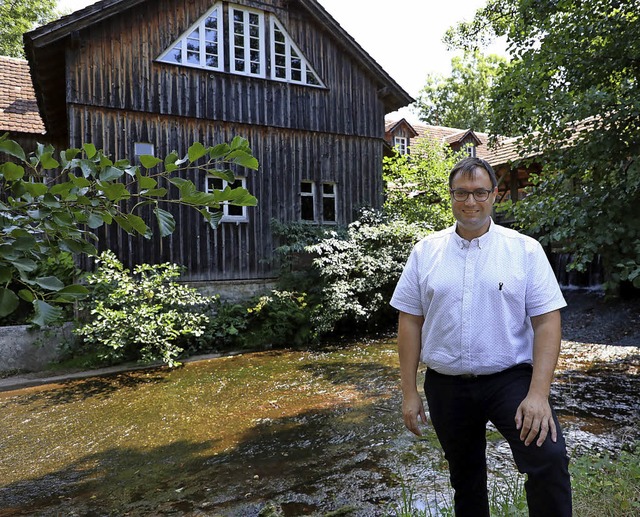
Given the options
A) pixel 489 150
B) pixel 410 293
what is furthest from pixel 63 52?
pixel 489 150

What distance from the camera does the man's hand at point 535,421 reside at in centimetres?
218

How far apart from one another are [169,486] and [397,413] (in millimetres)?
3121

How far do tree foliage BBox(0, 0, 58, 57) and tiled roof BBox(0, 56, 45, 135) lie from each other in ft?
32.2

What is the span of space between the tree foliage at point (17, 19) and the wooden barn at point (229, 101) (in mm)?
15198

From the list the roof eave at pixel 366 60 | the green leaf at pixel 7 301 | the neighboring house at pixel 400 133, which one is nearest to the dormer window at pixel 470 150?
the neighboring house at pixel 400 133

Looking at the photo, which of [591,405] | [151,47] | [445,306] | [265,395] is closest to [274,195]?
[151,47]

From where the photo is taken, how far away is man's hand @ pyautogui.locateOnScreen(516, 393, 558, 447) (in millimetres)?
2176

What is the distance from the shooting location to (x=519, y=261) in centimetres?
240

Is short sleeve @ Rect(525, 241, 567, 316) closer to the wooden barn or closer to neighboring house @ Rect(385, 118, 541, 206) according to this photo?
the wooden barn

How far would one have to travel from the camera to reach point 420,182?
18047 mm

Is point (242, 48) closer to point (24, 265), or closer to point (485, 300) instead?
point (485, 300)

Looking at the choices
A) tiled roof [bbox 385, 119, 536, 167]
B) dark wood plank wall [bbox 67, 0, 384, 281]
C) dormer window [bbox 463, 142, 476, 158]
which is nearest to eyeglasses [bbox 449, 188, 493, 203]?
dark wood plank wall [bbox 67, 0, 384, 281]

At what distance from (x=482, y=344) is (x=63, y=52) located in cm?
1167

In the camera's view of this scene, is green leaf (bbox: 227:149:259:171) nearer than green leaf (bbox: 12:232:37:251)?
No
